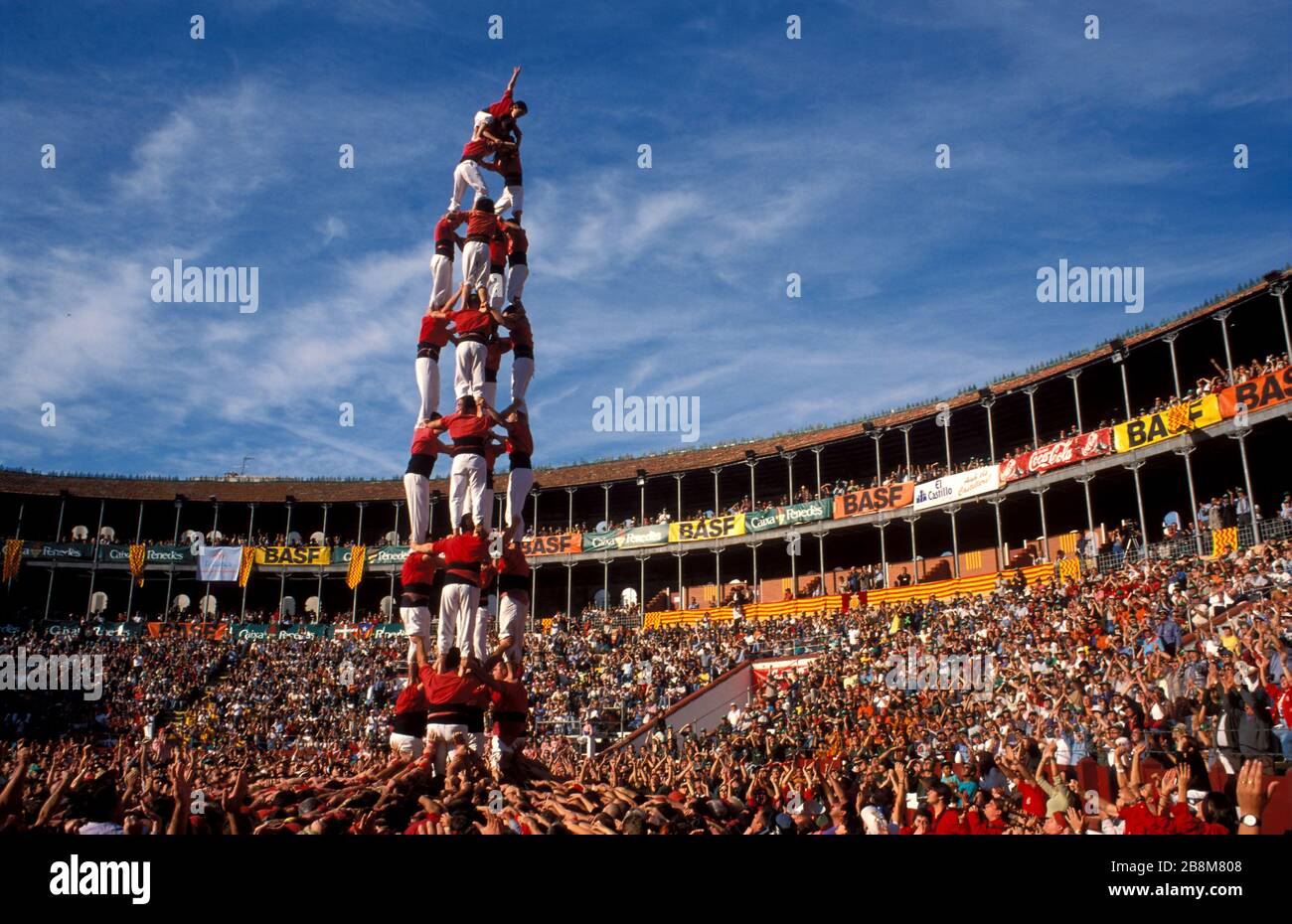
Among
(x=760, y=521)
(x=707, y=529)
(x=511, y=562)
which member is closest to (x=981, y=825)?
(x=511, y=562)

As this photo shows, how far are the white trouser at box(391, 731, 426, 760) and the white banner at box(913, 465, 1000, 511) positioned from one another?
21.9 meters

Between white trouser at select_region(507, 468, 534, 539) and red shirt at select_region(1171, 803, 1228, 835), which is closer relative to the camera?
red shirt at select_region(1171, 803, 1228, 835)

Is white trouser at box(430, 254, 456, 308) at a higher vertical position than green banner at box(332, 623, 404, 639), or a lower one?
higher

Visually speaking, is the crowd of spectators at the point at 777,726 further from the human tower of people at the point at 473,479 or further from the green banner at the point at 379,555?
the green banner at the point at 379,555

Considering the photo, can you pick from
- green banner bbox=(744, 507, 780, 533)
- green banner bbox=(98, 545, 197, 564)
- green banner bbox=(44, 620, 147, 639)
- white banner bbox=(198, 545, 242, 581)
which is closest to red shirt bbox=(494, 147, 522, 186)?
green banner bbox=(744, 507, 780, 533)

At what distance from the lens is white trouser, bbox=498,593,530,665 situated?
13.6 meters

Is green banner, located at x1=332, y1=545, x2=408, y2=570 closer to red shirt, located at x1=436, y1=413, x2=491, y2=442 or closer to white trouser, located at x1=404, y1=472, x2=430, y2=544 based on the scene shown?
white trouser, located at x1=404, y1=472, x2=430, y2=544

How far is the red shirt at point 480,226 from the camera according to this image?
573 inches

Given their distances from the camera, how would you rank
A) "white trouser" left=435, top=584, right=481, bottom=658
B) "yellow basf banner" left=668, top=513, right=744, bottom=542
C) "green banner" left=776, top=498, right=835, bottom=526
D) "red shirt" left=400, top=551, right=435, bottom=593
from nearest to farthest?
1. "white trouser" left=435, top=584, right=481, bottom=658
2. "red shirt" left=400, top=551, right=435, bottom=593
3. "green banner" left=776, top=498, right=835, bottom=526
4. "yellow basf banner" left=668, top=513, right=744, bottom=542

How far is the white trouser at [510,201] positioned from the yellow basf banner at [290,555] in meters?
30.6

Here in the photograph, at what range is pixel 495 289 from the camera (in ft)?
48.2

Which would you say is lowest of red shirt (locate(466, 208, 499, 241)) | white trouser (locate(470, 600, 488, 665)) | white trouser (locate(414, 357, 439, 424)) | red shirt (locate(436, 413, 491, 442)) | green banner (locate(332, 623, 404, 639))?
white trouser (locate(470, 600, 488, 665))

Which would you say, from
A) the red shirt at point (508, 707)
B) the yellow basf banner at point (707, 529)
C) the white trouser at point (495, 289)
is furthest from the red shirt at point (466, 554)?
the yellow basf banner at point (707, 529)
